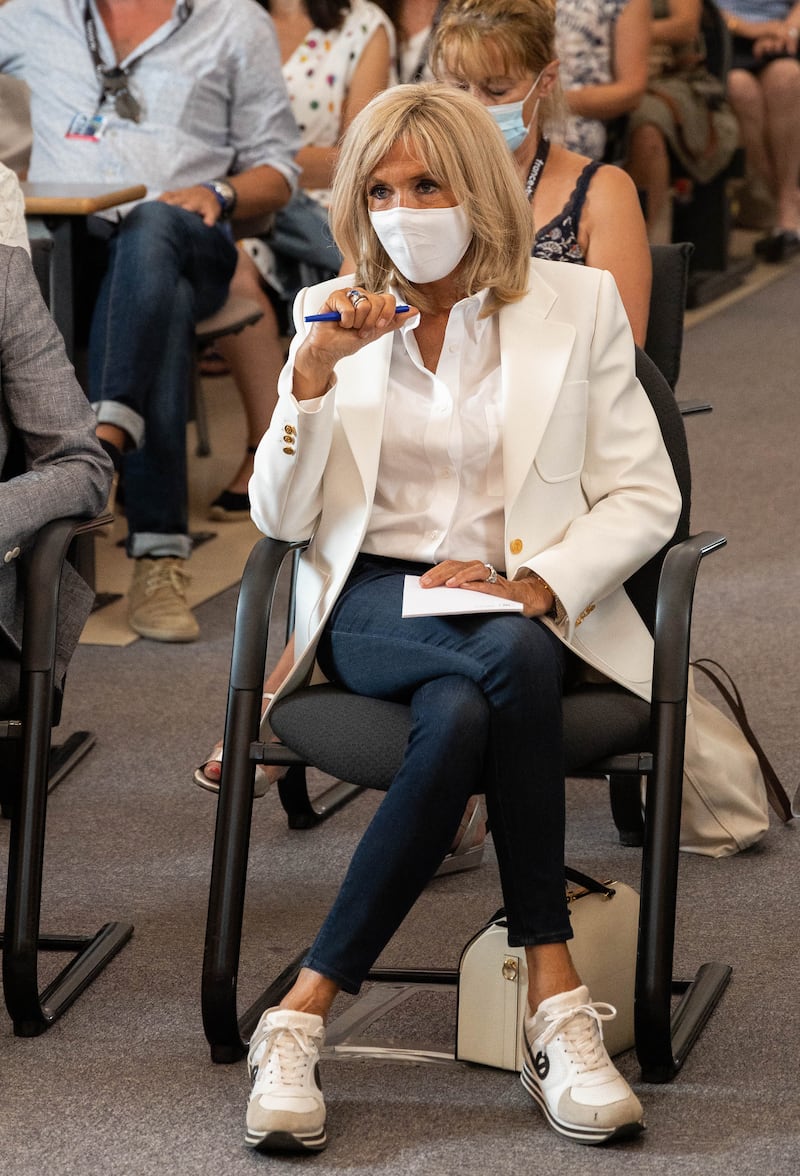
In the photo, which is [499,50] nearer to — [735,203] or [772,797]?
[772,797]

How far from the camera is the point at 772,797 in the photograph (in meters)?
2.68

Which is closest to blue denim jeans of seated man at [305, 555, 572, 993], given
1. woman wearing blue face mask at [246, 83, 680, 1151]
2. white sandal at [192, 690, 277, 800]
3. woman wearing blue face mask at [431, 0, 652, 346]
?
woman wearing blue face mask at [246, 83, 680, 1151]

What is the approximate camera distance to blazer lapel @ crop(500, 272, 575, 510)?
207 centimetres

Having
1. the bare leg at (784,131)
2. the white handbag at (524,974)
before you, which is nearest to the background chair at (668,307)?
the white handbag at (524,974)

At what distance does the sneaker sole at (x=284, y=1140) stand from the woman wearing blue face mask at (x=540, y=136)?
54.0 inches

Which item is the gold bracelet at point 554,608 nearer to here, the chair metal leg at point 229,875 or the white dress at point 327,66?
the chair metal leg at point 229,875

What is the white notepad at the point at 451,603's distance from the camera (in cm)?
193

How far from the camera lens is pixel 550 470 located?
6.81 feet

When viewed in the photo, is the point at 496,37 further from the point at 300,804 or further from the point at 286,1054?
Answer: the point at 286,1054

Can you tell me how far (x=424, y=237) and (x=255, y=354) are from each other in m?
2.39

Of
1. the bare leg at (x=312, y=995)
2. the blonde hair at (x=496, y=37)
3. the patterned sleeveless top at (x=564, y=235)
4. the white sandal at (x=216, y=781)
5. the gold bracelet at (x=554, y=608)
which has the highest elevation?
the blonde hair at (x=496, y=37)

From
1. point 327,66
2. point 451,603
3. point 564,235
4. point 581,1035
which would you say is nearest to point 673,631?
point 451,603

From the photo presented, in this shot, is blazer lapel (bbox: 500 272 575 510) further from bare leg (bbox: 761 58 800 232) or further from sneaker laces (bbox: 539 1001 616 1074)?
bare leg (bbox: 761 58 800 232)

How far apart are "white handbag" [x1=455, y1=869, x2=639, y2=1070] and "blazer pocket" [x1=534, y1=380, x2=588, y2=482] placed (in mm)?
491
